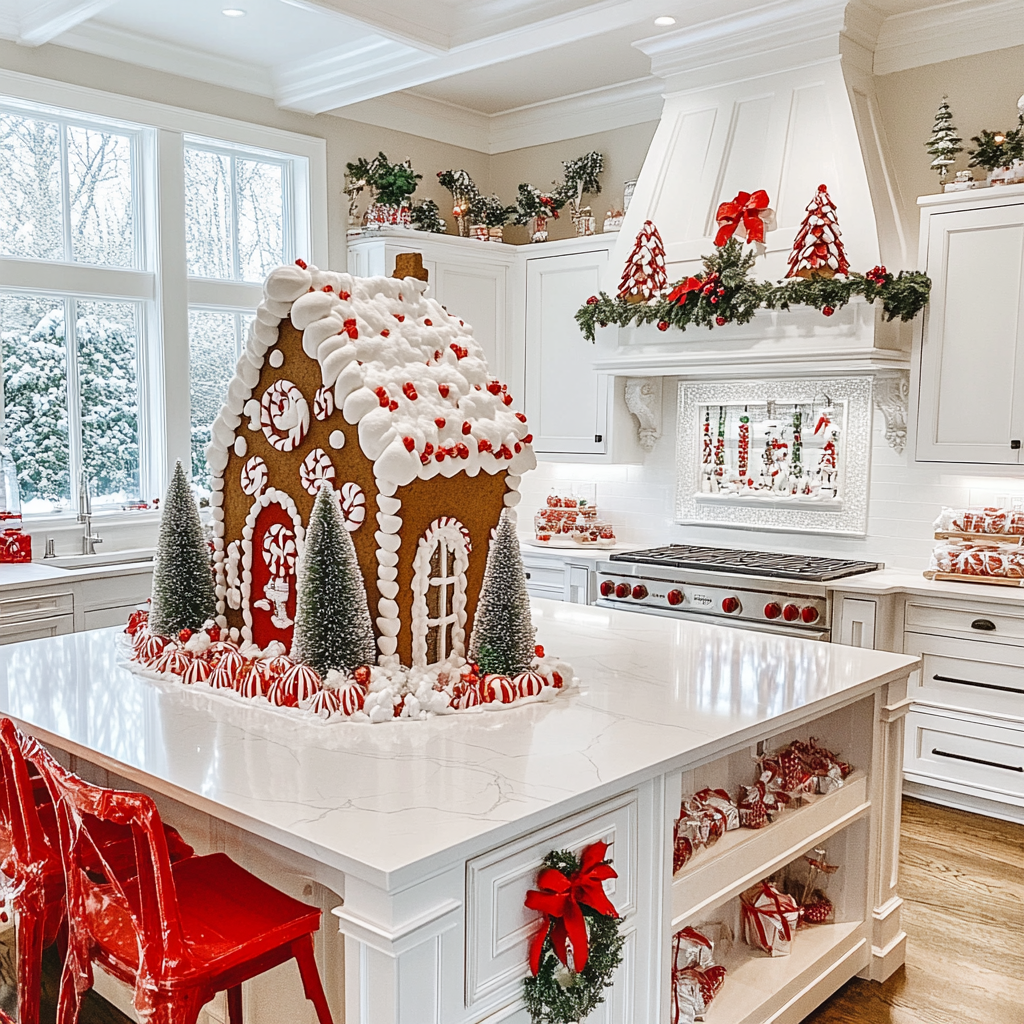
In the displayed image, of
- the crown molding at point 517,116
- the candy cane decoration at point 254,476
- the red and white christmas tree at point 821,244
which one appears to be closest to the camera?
the candy cane decoration at point 254,476

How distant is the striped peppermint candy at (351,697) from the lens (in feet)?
7.39

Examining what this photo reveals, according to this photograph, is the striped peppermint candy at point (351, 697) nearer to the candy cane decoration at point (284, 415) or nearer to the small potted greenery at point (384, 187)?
the candy cane decoration at point (284, 415)

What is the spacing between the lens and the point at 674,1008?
232 cm

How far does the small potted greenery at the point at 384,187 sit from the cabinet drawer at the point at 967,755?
142 inches

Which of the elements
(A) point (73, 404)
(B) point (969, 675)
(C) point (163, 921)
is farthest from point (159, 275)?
(B) point (969, 675)

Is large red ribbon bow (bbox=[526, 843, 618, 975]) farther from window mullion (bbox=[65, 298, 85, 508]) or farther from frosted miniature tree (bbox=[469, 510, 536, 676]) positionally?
window mullion (bbox=[65, 298, 85, 508])

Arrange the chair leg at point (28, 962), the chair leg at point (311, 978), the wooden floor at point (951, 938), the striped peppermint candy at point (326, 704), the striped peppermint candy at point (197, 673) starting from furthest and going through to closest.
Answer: the wooden floor at point (951, 938)
the striped peppermint candy at point (197, 673)
the striped peppermint candy at point (326, 704)
the chair leg at point (28, 962)
the chair leg at point (311, 978)

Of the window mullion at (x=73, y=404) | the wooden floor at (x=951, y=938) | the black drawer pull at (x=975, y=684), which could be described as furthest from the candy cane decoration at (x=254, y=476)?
the black drawer pull at (x=975, y=684)

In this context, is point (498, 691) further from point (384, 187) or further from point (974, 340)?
point (384, 187)

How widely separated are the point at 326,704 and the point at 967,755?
2.99 metres

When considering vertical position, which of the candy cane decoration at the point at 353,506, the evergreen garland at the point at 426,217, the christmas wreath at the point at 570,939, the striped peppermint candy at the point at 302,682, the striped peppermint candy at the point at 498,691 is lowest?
the christmas wreath at the point at 570,939

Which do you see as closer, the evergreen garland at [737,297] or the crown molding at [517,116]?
the evergreen garland at [737,297]

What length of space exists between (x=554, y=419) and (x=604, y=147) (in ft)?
5.19

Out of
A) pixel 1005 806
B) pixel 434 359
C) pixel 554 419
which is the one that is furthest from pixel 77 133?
pixel 1005 806
